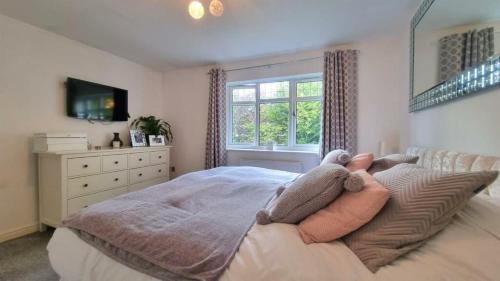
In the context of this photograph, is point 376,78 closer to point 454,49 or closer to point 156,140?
point 454,49

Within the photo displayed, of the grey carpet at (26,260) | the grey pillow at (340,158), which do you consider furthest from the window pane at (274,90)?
the grey carpet at (26,260)

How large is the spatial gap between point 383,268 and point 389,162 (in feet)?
2.86

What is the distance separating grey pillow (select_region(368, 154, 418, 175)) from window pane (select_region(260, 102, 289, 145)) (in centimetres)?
203

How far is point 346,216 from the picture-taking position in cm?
85

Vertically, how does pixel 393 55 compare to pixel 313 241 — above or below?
above

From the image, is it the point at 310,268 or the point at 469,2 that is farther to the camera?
the point at 469,2

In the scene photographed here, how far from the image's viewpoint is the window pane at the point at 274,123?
3514mm

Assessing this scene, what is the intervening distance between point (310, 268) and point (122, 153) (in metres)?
2.85

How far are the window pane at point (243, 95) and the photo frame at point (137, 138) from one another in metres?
1.59

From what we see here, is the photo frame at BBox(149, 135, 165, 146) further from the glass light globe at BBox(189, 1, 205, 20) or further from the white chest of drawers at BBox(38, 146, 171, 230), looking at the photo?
the glass light globe at BBox(189, 1, 205, 20)

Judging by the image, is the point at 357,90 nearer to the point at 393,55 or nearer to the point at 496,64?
the point at 393,55

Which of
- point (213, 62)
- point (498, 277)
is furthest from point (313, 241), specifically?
point (213, 62)

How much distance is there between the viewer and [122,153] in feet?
9.45

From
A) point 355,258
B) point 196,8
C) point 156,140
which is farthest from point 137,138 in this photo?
point 355,258
